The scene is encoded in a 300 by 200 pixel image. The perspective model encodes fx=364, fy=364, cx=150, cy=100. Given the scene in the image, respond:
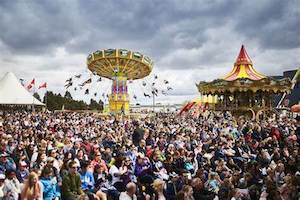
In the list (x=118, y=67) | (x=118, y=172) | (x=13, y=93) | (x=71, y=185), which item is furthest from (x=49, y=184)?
(x=118, y=67)

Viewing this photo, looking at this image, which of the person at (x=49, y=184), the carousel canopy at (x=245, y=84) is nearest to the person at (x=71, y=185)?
the person at (x=49, y=184)

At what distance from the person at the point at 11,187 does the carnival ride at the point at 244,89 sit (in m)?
26.1

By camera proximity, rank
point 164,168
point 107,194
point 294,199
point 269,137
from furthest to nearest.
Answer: point 269,137 < point 164,168 < point 107,194 < point 294,199

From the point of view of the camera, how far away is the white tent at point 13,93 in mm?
36812

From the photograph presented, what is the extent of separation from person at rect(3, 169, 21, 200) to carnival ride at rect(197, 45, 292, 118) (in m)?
26.1

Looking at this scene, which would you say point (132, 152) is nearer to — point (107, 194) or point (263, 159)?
point (107, 194)

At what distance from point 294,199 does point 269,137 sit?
7.33m

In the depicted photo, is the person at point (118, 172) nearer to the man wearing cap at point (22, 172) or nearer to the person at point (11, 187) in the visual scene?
the man wearing cap at point (22, 172)

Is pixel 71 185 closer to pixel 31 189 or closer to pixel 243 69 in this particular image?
pixel 31 189

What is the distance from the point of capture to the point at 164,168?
8.46 metres

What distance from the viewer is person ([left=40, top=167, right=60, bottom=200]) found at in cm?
605

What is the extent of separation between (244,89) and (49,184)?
2600cm

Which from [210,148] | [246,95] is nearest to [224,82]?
[246,95]

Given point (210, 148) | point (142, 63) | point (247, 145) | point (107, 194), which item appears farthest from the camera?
point (142, 63)
